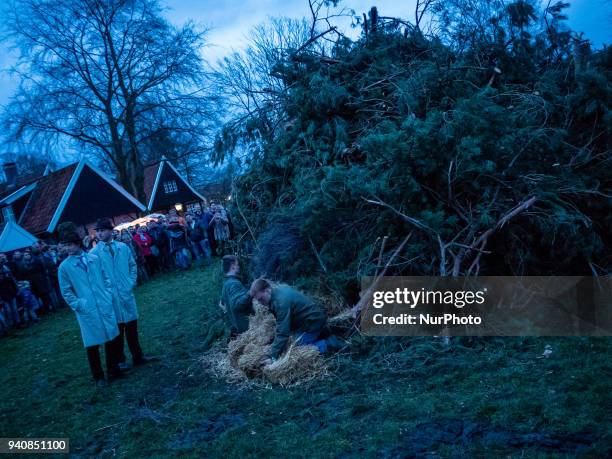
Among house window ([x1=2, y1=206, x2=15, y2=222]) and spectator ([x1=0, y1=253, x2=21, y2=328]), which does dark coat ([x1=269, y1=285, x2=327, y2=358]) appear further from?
house window ([x1=2, y1=206, x2=15, y2=222])

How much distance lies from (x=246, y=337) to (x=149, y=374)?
1.42 metres

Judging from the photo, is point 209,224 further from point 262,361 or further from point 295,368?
point 295,368

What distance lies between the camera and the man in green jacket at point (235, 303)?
5.98 meters

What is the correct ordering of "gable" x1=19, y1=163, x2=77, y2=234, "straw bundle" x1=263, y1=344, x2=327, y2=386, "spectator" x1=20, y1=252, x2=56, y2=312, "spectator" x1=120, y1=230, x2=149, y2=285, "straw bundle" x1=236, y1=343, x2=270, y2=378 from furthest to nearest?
"gable" x1=19, y1=163, x2=77, y2=234 < "spectator" x1=120, y1=230, x2=149, y2=285 < "spectator" x1=20, y1=252, x2=56, y2=312 < "straw bundle" x1=236, y1=343, x2=270, y2=378 < "straw bundle" x1=263, y1=344, x2=327, y2=386

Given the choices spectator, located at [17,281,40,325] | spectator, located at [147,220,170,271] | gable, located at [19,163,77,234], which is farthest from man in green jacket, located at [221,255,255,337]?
gable, located at [19,163,77,234]

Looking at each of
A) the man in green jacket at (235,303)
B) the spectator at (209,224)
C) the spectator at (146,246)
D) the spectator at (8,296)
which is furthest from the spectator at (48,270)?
the man in green jacket at (235,303)

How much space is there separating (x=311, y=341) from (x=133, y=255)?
1017 cm

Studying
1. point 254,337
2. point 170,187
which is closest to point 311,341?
point 254,337

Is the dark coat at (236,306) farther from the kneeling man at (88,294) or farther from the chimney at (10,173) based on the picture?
the chimney at (10,173)

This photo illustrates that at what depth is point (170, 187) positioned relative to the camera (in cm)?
3588

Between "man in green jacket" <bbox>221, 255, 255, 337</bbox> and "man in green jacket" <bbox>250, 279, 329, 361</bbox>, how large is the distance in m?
0.74

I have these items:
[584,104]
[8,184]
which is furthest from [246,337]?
[8,184]

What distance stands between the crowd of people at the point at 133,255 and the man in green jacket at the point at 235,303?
3.14 m

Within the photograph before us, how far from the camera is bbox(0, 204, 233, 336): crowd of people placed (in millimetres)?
10633
